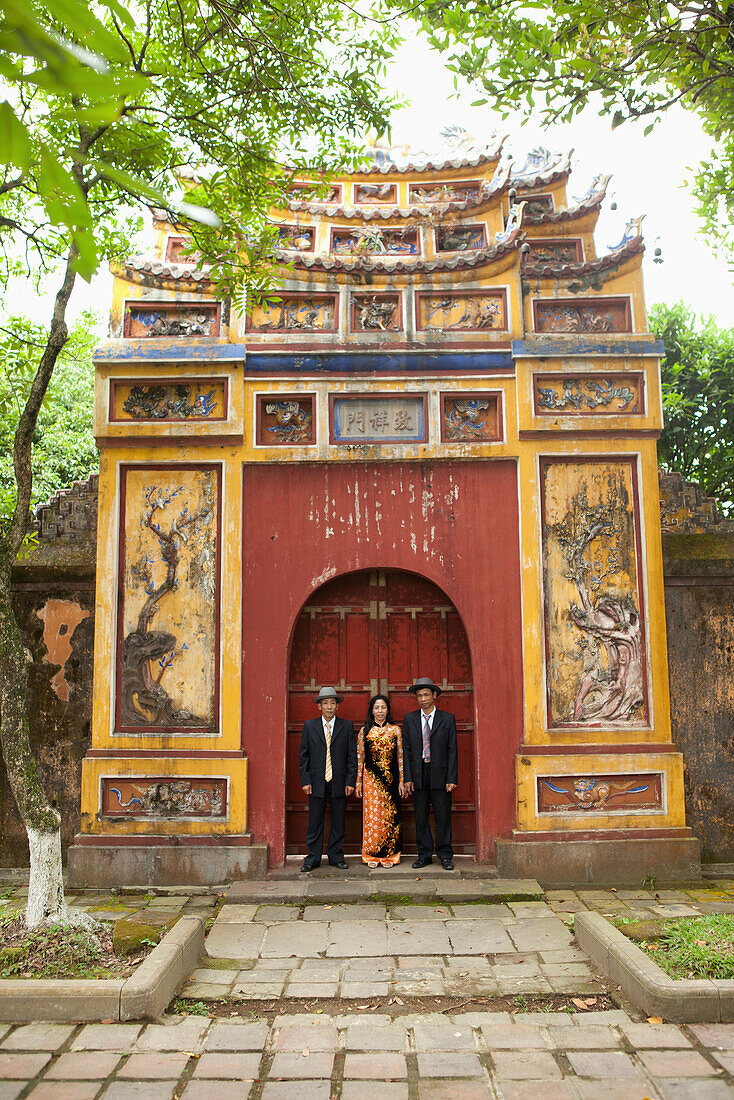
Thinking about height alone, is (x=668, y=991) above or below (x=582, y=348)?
below

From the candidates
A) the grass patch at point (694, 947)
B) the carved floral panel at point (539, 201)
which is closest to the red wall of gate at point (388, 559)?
the grass patch at point (694, 947)

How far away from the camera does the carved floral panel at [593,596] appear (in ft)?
23.0

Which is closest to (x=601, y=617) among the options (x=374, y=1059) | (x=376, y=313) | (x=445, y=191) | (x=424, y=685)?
(x=424, y=685)

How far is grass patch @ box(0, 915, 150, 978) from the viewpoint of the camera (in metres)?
4.40

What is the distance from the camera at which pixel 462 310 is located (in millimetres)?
7527

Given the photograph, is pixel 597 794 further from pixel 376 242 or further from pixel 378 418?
pixel 376 242

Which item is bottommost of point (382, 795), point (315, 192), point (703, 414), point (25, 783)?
point (382, 795)

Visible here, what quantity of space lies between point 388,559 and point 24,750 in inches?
133

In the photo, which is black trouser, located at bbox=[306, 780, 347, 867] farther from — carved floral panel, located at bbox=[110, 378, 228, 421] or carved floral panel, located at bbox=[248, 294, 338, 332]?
carved floral panel, located at bbox=[248, 294, 338, 332]

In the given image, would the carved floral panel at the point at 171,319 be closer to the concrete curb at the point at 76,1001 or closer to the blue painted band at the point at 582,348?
the blue painted band at the point at 582,348

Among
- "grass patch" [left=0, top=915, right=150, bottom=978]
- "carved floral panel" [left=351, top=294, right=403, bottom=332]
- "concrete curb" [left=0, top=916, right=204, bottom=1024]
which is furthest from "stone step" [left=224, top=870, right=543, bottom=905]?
"carved floral panel" [left=351, top=294, right=403, bottom=332]

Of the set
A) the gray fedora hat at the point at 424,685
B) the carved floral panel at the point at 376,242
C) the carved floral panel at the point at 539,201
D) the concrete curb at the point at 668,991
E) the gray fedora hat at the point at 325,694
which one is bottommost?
the concrete curb at the point at 668,991

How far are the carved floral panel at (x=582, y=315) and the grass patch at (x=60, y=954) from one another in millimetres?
6005

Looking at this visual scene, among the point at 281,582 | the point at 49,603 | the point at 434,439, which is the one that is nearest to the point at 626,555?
the point at 434,439
